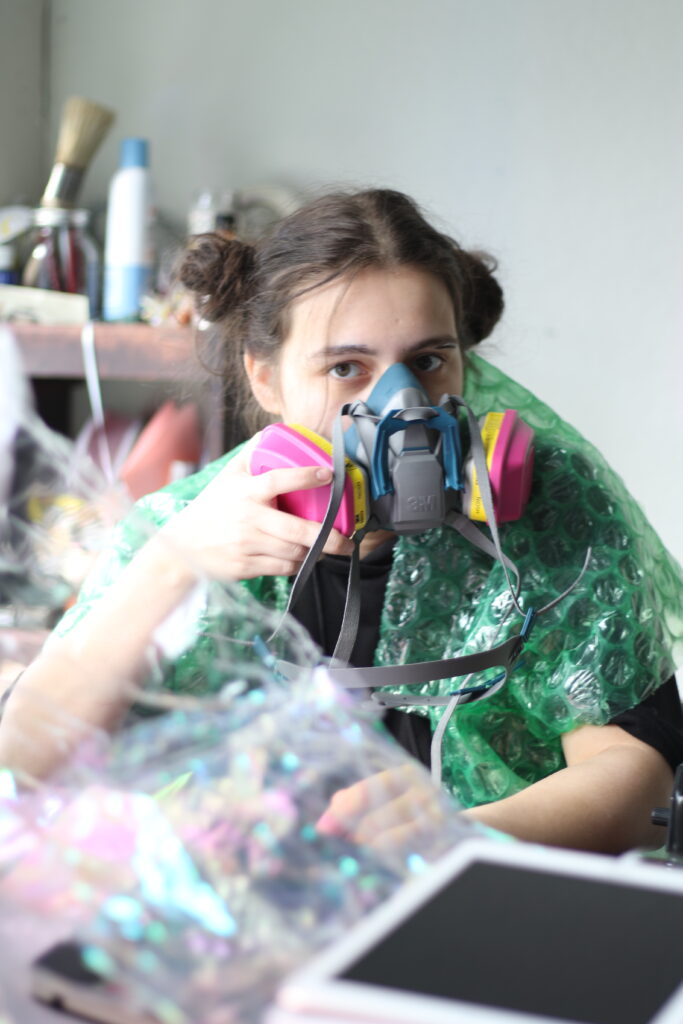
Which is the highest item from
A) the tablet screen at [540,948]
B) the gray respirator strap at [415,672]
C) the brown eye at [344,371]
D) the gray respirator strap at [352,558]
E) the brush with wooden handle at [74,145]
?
the brush with wooden handle at [74,145]

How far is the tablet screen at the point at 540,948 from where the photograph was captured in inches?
13.8

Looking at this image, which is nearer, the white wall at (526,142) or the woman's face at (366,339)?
the woman's face at (366,339)

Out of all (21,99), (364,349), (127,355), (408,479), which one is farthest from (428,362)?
(21,99)

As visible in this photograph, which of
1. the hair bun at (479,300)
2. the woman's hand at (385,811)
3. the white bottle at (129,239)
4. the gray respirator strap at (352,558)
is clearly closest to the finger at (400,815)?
the woman's hand at (385,811)

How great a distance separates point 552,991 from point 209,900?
0.14 m

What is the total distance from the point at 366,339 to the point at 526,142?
1052mm

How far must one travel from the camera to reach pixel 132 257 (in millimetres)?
1998

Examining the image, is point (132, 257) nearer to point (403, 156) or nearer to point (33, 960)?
point (403, 156)

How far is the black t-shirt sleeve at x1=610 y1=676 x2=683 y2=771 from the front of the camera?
917 mm

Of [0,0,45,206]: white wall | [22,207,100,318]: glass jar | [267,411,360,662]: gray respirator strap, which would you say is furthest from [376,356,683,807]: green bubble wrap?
[0,0,45,206]: white wall

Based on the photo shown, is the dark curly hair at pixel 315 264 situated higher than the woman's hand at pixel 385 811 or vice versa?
the dark curly hair at pixel 315 264

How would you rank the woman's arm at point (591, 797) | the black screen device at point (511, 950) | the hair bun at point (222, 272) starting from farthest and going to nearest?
the hair bun at point (222, 272) < the woman's arm at point (591, 797) < the black screen device at point (511, 950)

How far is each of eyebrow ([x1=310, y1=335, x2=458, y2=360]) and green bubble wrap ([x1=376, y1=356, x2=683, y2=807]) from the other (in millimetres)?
160

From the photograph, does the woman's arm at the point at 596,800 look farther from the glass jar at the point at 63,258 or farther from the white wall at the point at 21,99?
the white wall at the point at 21,99
